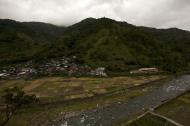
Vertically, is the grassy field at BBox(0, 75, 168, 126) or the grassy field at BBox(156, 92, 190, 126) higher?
the grassy field at BBox(156, 92, 190, 126)

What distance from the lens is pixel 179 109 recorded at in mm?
55219

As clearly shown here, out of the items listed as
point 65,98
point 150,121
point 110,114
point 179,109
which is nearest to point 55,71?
point 65,98

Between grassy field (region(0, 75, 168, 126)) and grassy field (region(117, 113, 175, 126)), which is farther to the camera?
grassy field (region(0, 75, 168, 126))

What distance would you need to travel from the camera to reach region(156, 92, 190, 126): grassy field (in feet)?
156

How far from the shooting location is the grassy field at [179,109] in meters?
47.4

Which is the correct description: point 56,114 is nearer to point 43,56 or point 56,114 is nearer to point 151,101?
point 151,101

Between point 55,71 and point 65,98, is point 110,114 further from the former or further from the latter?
point 55,71

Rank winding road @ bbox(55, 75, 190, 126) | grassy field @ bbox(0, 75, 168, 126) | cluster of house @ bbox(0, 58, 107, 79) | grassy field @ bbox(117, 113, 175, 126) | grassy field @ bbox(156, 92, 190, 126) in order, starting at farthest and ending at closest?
cluster of house @ bbox(0, 58, 107, 79) < grassy field @ bbox(0, 75, 168, 126) < winding road @ bbox(55, 75, 190, 126) < grassy field @ bbox(156, 92, 190, 126) < grassy field @ bbox(117, 113, 175, 126)

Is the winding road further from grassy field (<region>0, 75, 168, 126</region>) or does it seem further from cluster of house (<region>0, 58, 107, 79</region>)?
cluster of house (<region>0, 58, 107, 79</region>)

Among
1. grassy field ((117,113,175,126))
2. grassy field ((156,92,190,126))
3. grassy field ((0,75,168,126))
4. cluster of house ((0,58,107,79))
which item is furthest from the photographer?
cluster of house ((0,58,107,79))

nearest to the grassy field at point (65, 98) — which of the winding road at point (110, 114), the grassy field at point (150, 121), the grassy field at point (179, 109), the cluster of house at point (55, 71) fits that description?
the winding road at point (110, 114)

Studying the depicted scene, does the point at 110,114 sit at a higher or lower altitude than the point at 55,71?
lower

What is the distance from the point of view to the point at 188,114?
50.1 meters

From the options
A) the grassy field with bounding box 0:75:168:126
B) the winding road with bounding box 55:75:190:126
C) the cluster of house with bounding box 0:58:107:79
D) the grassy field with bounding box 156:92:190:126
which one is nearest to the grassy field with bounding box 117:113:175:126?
the grassy field with bounding box 156:92:190:126
